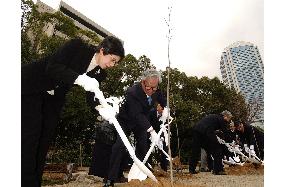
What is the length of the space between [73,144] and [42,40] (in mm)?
4382

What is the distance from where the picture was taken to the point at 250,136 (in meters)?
7.38

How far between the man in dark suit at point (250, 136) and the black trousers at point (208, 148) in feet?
2.63

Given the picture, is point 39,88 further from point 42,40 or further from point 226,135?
point 42,40

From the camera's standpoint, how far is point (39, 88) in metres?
2.29

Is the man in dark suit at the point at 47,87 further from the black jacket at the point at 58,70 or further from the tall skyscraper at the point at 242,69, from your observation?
the tall skyscraper at the point at 242,69

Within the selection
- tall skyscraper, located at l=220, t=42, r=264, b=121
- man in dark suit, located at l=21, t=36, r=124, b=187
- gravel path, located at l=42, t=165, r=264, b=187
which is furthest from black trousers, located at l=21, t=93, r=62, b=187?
tall skyscraper, located at l=220, t=42, r=264, b=121

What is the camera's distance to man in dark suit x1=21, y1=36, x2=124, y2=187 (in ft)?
7.23

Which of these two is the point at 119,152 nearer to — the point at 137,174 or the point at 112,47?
the point at 137,174

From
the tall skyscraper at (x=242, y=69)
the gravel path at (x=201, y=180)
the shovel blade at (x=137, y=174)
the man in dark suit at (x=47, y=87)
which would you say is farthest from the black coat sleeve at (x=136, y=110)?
the tall skyscraper at (x=242, y=69)

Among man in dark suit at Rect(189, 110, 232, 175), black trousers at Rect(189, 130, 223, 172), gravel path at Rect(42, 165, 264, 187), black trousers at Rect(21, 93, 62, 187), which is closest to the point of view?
black trousers at Rect(21, 93, 62, 187)

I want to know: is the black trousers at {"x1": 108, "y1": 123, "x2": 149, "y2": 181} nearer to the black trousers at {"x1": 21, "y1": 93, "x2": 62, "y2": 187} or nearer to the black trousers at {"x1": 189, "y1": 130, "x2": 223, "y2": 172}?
the black trousers at {"x1": 21, "y1": 93, "x2": 62, "y2": 187}

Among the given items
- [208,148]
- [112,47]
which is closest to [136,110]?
[112,47]

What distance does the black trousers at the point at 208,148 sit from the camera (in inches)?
261
